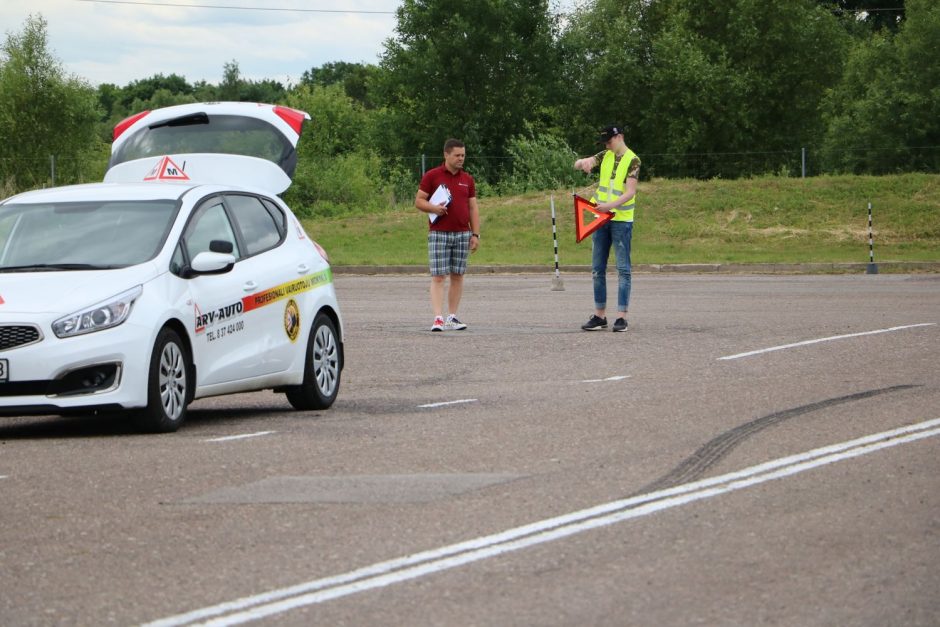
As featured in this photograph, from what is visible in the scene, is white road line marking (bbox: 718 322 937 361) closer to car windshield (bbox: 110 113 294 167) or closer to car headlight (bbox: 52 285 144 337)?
car windshield (bbox: 110 113 294 167)

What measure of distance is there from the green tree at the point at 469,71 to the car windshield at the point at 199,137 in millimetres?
49964

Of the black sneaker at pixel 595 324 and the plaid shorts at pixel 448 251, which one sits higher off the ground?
the plaid shorts at pixel 448 251

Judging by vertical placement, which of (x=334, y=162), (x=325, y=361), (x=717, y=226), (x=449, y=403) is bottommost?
(x=717, y=226)

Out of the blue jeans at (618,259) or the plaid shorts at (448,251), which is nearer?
the blue jeans at (618,259)

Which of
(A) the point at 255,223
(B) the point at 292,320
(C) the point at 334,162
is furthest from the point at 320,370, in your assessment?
(C) the point at 334,162

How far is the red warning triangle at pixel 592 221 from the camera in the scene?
53.7 feet

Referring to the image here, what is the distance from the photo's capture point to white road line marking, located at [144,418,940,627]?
17.0 ft

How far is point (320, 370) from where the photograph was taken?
10.9m

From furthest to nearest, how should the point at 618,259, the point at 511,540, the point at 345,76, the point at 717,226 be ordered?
the point at 345,76
the point at 717,226
the point at 618,259
the point at 511,540

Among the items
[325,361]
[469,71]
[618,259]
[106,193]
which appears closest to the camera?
[106,193]

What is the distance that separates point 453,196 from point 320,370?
5.99 metres

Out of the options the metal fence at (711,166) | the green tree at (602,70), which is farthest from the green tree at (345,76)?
the metal fence at (711,166)

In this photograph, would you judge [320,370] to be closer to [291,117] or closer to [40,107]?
[291,117]

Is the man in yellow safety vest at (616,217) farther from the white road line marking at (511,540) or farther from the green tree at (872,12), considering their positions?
the green tree at (872,12)
